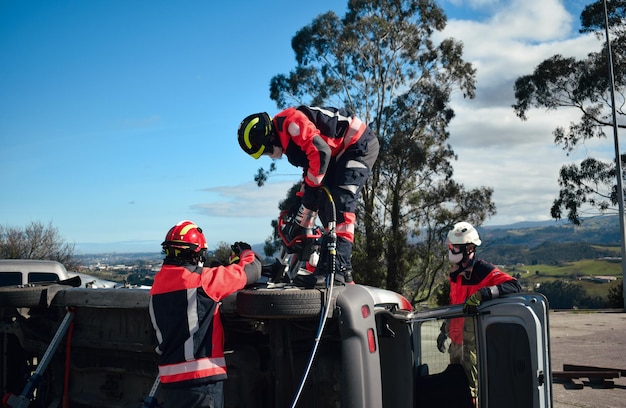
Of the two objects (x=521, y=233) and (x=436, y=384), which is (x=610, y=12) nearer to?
(x=436, y=384)

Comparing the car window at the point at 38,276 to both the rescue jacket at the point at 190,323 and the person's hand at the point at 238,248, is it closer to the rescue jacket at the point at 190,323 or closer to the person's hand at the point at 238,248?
the person's hand at the point at 238,248

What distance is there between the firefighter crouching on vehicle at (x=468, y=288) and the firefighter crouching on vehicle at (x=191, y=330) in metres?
1.52

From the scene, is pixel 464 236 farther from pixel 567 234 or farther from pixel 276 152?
pixel 567 234

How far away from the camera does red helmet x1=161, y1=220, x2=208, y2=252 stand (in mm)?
3590

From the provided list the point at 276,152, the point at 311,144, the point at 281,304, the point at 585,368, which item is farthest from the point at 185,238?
the point at 585,368

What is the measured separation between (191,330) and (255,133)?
202 cm

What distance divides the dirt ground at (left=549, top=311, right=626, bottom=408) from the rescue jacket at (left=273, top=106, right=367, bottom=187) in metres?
4.64

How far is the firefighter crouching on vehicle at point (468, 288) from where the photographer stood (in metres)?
4.06

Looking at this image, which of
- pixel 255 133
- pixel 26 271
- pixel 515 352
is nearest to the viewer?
pixel 515 352

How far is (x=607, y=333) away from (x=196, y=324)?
14.5 meters

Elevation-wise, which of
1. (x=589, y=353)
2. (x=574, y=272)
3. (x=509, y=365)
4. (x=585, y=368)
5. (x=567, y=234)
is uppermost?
(x=567, y=234)

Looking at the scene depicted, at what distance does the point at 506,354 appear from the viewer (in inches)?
151

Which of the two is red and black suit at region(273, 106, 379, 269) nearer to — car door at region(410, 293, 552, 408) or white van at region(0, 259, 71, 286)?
car door at region(410, 293, 552, 408)

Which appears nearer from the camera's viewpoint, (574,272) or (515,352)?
(515,352)
